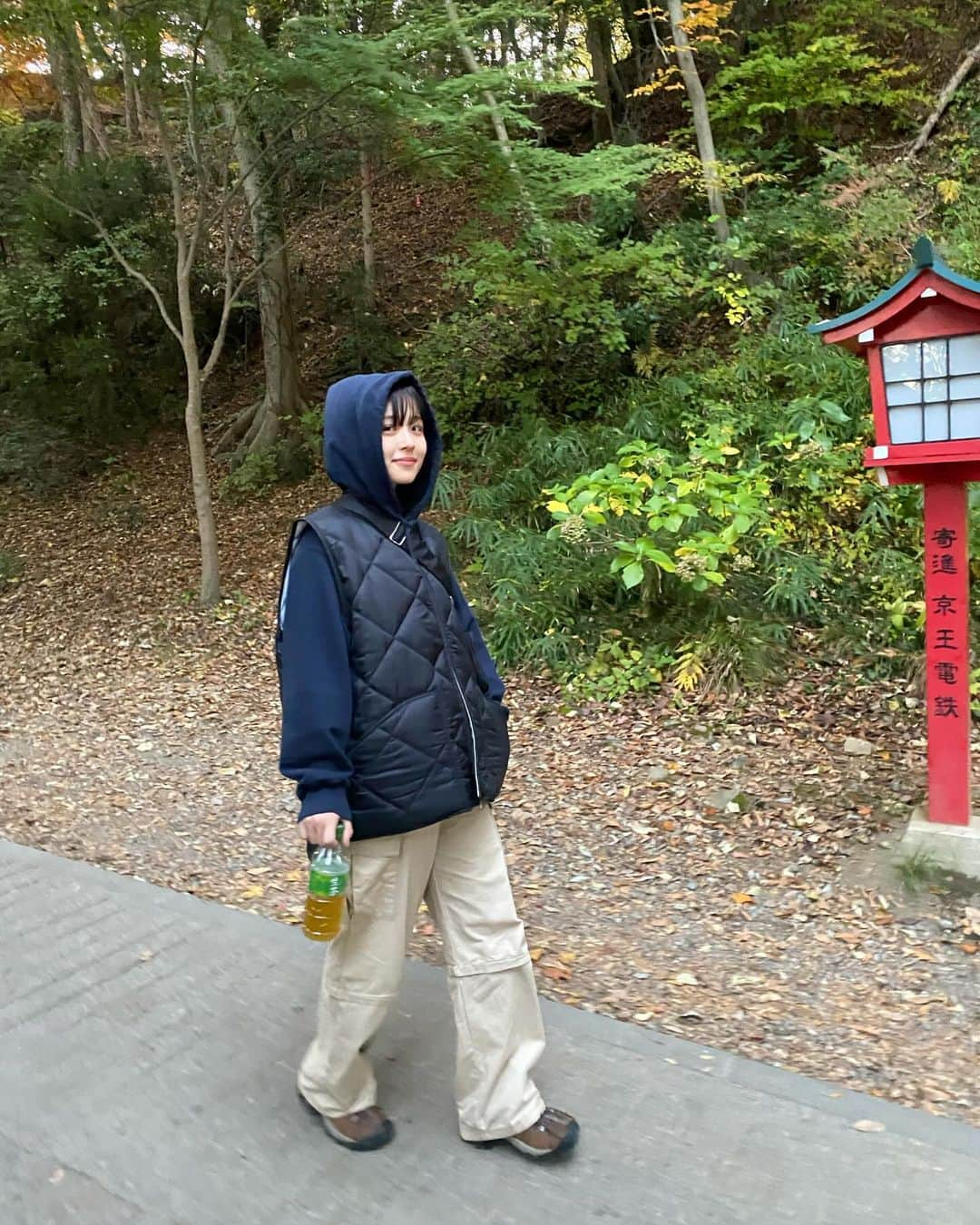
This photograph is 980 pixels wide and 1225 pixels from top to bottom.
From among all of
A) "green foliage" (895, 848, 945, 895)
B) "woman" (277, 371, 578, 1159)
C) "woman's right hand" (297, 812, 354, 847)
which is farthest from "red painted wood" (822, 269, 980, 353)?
"woman's right hand" (297, 812, 354, 847)

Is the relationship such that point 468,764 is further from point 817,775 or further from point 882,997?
point 817,775

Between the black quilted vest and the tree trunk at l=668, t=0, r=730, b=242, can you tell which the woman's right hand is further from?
the tree trunk at l=668, t=0, r=730, b=242

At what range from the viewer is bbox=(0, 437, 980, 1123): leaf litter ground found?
3479mm

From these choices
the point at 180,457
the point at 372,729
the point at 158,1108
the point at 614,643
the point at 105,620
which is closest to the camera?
the point at 372,729

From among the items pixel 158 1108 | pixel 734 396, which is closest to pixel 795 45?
pixel 734 396

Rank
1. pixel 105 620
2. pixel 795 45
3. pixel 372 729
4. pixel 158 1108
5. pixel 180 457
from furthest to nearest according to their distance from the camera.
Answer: pixel 180 457
pixel 795 45
pixel 105 620
pixel 158 1108
pixel 372 729

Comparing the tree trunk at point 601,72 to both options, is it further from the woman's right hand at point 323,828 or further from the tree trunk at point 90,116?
the woman's right hand at point 323,828

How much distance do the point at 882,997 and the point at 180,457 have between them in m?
11.4

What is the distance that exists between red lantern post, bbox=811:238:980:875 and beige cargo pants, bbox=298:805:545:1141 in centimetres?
236

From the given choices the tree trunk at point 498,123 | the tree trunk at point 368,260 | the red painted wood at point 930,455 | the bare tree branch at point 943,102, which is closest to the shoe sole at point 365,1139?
the red painted wood at point 930,455

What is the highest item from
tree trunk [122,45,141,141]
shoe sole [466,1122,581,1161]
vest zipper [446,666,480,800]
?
tree trunk [122,45,141,141]

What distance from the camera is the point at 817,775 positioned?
527 centimetres

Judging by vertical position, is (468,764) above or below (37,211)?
below

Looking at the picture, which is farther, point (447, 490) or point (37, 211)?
point (37, 211)
